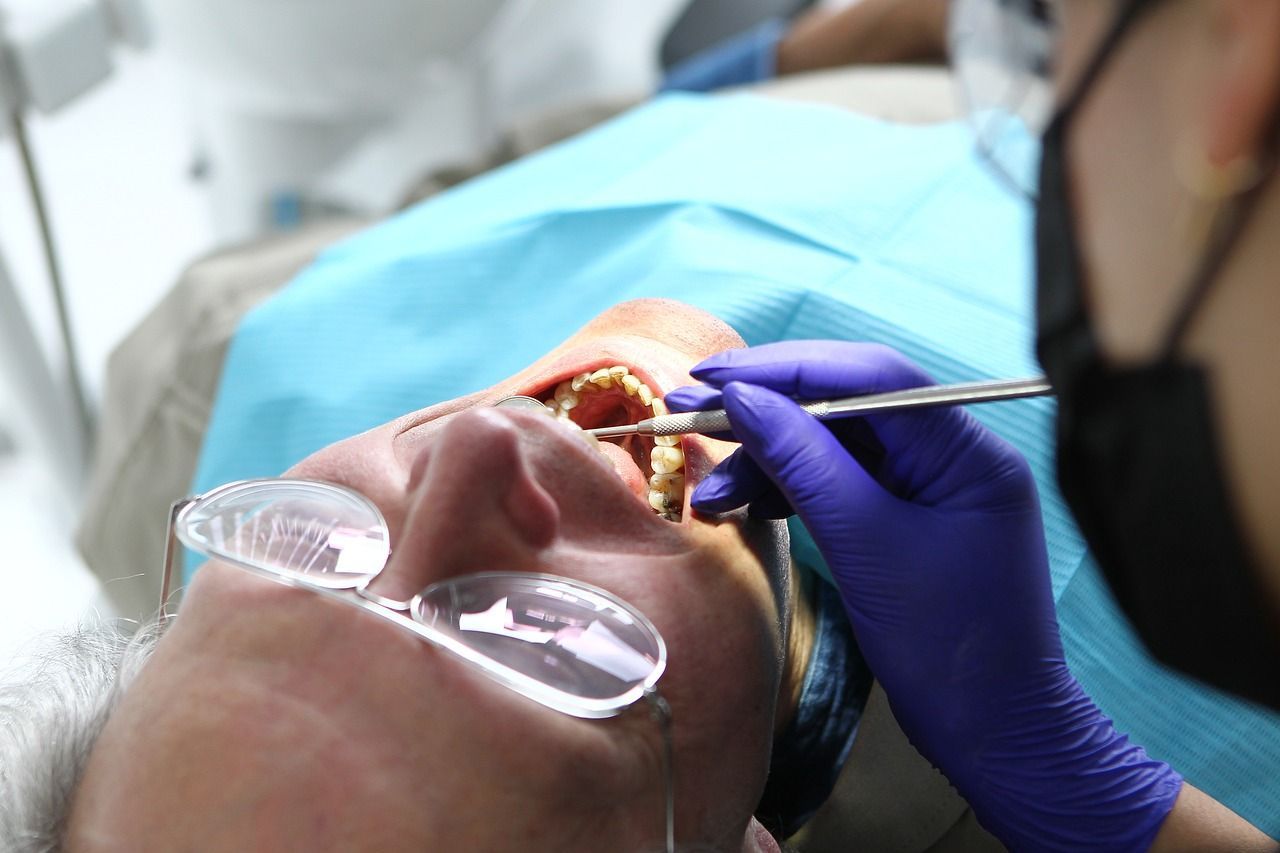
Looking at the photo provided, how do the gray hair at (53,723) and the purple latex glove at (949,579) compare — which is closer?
the gray hair at (53,723)

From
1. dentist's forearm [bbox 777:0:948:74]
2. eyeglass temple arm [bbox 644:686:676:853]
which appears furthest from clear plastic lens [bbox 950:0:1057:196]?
dentist's forearm [bbox 777:0:948:74]

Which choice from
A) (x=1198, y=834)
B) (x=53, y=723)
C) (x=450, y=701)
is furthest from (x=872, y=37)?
(x=53, y=723)

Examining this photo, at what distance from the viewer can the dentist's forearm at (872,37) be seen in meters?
1.84

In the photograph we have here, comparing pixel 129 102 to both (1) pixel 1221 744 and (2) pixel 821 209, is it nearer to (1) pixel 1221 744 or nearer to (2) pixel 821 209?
(2) pixel 821 209

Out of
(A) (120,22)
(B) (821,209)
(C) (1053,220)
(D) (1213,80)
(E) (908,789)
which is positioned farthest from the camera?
(A) (120,22)

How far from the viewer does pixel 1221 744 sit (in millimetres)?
980

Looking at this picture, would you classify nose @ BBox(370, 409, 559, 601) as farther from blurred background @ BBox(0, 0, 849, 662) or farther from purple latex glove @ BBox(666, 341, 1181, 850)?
blurred background @ BBox(0, 0, 849, 662)

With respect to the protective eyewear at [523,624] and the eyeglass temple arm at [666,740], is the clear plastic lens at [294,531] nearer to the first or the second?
the protective eyewear at [523,624]

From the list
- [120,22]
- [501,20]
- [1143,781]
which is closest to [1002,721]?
[1143,781]

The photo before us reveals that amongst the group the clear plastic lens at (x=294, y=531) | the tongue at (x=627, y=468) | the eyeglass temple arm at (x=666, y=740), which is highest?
the clear plastic lens at (x=294, y=531)

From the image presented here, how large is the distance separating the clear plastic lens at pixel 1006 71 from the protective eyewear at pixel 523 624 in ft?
1.35

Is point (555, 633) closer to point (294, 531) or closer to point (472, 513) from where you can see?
point (472, 513)

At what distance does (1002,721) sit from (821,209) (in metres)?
0.63

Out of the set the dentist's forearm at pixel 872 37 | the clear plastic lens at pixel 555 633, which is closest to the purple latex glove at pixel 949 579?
the clear plastic lens at pixel 555 633
